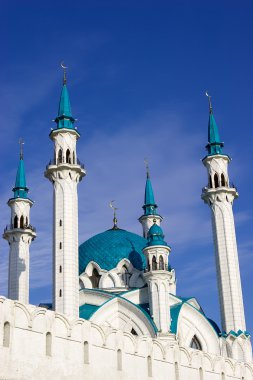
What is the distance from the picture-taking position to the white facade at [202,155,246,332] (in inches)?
1455

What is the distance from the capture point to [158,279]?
120ft

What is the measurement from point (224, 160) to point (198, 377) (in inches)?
737

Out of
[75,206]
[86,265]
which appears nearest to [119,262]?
[86,265]

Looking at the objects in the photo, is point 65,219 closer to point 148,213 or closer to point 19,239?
point 19,239

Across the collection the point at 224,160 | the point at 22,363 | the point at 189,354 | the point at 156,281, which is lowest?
the point at 22,363

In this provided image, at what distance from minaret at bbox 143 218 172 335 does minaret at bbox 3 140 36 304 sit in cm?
746

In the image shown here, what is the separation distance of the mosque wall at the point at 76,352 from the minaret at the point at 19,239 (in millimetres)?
15160

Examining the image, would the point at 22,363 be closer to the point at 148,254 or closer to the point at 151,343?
the point at 151,343

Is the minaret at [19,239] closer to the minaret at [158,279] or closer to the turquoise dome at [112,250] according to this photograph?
the turquoise dome at [112,250]

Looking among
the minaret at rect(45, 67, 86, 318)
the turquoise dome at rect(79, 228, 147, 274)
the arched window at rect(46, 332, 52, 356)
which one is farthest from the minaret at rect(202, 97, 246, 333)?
the arched window at rect(46, 332, 52, 356)

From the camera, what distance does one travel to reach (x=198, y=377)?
2552 cm

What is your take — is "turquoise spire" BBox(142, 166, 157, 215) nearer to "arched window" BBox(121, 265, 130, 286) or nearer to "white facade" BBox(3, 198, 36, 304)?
"arched window" BBox(121, 265, 130, 286)

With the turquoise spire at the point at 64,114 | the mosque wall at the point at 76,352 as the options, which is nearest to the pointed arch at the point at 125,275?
the turquoise spire at the point at 64,114

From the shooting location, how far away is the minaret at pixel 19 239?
38125mm
